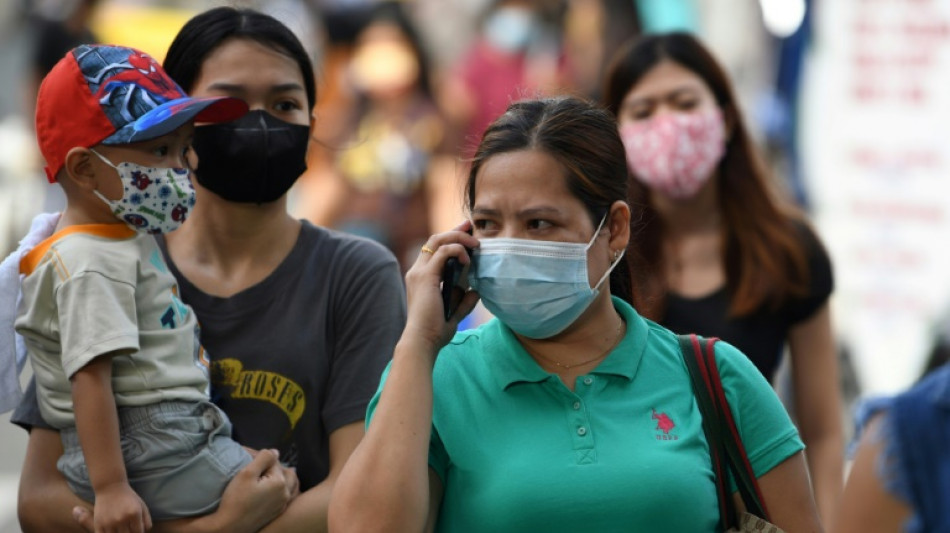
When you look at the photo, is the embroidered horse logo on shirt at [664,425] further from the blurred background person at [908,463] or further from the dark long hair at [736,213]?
the dark long hair at [736,213]

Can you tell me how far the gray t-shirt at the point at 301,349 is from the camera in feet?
11.5

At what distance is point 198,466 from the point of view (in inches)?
133

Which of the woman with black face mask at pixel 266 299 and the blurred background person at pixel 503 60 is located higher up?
the woman with black face mask at pixel 266 299

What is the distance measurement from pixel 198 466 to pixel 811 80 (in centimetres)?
789

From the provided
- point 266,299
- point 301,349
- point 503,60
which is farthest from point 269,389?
point 503,60

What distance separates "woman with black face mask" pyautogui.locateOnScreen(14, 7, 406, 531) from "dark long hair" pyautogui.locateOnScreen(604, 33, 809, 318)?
3.70 ft

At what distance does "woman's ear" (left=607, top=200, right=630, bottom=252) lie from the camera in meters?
3.35

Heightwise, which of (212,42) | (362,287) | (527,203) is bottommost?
(362,287)

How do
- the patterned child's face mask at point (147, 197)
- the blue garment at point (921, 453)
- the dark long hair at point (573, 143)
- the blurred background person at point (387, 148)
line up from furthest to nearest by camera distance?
the blurred background person at point (387, 148) → the patterned child's face mask at point (147, 197) → the dark long hair at point (573, 143) → the blue garment at point (921, 453)

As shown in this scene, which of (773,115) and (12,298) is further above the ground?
(12,298)

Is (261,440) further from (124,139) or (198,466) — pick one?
(124,139)

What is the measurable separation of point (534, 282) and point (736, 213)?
1.88 m

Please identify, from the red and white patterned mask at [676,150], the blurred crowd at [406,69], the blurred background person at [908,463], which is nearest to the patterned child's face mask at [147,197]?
the blurred background person at [908,463]

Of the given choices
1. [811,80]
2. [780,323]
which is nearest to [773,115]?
[811,80]
